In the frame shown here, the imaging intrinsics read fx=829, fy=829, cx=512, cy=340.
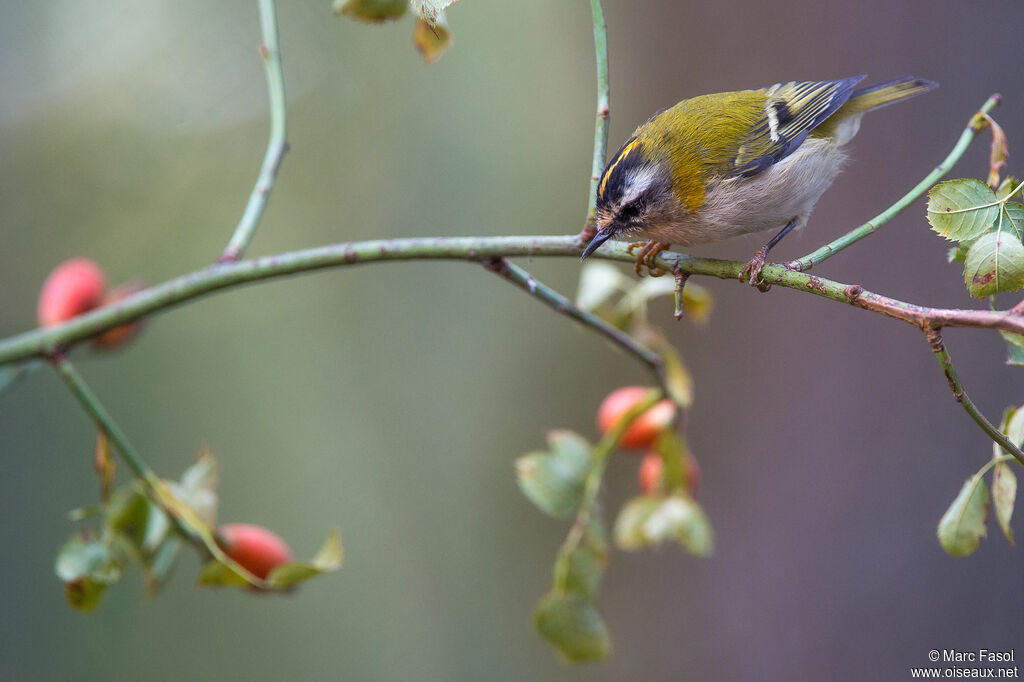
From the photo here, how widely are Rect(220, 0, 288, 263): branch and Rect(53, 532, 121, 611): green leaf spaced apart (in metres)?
0.50

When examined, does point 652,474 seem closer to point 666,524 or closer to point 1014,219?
point 666,524

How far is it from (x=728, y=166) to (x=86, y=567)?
150 cm

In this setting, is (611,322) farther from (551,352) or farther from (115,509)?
(551,352)

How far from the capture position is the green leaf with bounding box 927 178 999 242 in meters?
0.95

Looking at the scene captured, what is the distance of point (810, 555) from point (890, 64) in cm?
182

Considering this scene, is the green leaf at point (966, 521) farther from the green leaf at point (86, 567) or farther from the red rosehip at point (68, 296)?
the red rosehip at point (68, 296)

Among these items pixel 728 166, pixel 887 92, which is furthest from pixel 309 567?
pixel 887 92

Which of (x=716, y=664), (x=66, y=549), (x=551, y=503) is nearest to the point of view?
(x=66, y=549)

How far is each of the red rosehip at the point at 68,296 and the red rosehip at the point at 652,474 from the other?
114cm

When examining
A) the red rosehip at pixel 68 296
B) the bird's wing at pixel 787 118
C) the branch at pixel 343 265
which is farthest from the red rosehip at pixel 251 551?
the bird's wing at pixel 787 118

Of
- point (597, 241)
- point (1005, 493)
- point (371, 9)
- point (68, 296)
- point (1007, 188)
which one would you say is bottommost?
point (1005, 493)

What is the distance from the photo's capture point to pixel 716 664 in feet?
12.0

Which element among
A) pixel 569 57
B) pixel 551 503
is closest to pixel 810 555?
pixel 551 503

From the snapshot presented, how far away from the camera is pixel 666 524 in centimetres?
154
